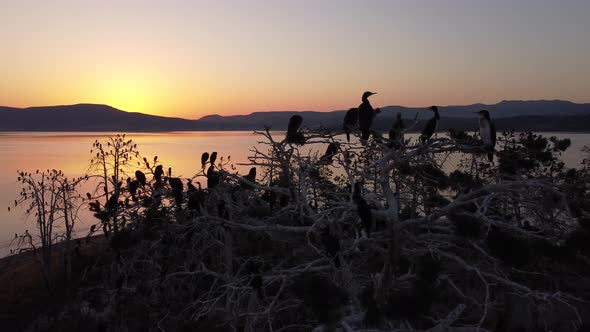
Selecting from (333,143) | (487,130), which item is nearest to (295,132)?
(333,143)

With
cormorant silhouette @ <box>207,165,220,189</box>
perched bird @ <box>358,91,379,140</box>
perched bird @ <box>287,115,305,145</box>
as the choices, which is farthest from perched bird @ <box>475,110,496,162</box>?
cormorant silhouette @ <box>207,165,220,189</box>

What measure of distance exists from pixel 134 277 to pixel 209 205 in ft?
6.83

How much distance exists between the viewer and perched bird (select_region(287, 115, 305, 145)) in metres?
4.95

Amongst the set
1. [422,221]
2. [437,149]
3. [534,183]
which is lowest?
[422,221]

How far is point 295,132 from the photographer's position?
526 cm

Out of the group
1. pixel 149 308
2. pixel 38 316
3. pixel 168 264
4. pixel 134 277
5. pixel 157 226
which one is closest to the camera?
pixel 157 226

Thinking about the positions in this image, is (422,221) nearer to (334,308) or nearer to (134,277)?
(334,308)

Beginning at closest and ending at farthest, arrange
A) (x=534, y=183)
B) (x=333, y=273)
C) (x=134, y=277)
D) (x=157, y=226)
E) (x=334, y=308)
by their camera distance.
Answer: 1. (x=334, y=308)
2. (x=534, y=183)
3. (x=333, y=273)
4. (x=157, y=226)
5. (x=134, y=277)

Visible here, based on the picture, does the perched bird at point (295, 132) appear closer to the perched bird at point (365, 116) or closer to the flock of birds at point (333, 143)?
the flock of birds at point (333, 143)

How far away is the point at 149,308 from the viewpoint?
730 cm

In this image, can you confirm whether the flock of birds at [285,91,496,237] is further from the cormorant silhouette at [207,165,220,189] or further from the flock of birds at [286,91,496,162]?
the cormorant silhouette at [207,165,220,189]

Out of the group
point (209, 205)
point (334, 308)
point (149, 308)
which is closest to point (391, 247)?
point (334, 308)

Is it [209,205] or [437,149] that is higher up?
[437,149]

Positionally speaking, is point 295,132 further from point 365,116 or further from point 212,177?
point 212,177
